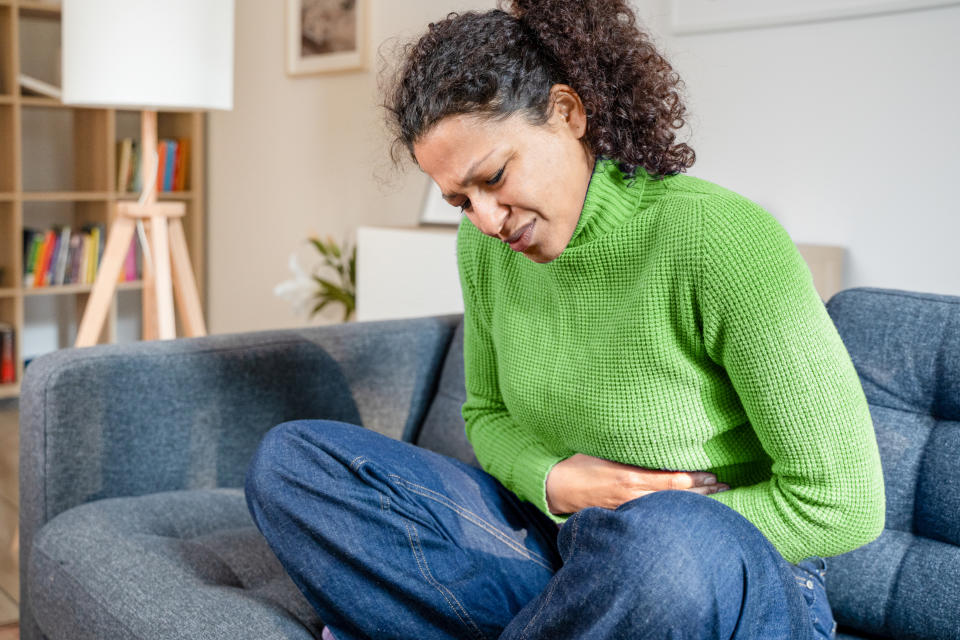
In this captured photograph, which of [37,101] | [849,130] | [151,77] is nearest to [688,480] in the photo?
[849,130]

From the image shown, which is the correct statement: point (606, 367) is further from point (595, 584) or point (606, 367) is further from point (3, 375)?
point (3, 375)

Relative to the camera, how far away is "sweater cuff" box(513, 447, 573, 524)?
1244mm

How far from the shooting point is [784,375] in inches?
39.4

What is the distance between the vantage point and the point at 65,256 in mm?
3971

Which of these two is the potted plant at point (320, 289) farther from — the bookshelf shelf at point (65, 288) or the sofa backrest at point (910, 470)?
the sofa backrest at point (910, 470)

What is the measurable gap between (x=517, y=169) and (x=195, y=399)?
2.86ft

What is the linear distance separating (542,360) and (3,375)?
3310mm

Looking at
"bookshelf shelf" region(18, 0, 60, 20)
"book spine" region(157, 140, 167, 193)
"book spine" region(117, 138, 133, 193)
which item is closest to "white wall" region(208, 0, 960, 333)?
"book spine" region(157, 140, 167, 193)

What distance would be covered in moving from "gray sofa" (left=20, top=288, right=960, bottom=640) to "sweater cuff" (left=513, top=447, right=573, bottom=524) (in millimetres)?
324

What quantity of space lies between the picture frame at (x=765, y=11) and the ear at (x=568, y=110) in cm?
104

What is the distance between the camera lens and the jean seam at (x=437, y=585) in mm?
1142

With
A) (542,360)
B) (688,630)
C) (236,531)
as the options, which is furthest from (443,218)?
(688,630)

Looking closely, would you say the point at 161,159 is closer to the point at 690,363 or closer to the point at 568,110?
the point at 568,110

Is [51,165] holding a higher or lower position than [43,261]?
higher
